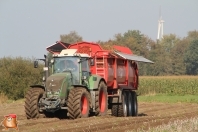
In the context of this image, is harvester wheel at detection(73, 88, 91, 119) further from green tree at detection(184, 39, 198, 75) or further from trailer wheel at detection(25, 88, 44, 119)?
green tree at detection(184, 39, 198, 75)

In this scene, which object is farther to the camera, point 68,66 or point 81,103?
point 68,66

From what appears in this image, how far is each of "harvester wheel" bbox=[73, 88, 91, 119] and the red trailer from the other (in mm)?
1588

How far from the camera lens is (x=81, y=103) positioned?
18.0 metres

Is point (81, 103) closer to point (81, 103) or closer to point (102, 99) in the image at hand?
point (81, 103)

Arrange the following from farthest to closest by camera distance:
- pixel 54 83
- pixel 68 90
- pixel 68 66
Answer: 1. pixel 68 66
2. pixel 68 90
3. pixel 54 83

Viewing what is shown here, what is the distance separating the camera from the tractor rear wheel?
1734 centimetres

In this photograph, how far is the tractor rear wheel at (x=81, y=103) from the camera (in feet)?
56.9

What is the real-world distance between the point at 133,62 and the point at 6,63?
21.7 metres

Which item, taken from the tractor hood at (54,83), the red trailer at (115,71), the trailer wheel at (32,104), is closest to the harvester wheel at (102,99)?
the red trailer at (115,71)

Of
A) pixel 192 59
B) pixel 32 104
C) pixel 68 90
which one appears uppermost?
pixel 192 59

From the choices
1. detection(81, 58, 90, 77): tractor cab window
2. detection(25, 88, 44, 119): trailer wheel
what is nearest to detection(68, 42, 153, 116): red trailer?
detection(81, 58, 90, 77): tractor cab window

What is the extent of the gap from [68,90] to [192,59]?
84294 mm

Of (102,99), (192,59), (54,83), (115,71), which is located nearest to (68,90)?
(54,83)

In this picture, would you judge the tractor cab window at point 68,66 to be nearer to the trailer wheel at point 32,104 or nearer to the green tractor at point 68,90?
the green tractor at point 68,90
